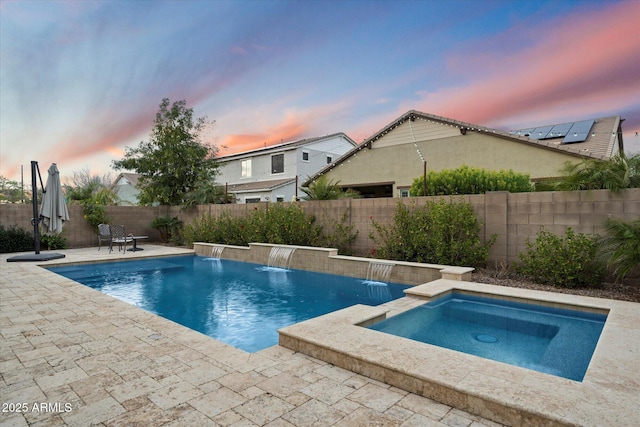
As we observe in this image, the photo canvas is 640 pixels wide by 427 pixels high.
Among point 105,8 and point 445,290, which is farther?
point 105,8

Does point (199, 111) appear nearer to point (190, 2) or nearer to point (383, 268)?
point (190, 2)

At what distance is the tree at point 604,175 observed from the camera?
20.8 ft

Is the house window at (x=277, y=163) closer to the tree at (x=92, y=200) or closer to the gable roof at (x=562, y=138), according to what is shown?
the gable roof at (x=562, y=138)

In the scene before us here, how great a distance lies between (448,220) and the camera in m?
8.01

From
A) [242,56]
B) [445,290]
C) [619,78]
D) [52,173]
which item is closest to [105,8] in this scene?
[242,56]

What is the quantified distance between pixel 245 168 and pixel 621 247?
22229 mm

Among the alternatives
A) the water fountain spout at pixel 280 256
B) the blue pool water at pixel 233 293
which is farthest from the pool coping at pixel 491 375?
the water fountain spout at pixel 280 256

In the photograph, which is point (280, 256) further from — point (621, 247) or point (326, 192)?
point (621, 247)

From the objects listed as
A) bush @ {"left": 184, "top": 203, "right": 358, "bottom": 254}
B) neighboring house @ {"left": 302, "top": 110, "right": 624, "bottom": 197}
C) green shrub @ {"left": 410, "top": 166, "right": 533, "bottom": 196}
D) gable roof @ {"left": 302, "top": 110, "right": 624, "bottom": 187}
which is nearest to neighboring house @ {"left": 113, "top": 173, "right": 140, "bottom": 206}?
neighboring house @ {"left": 302, "top": 110, "right": 624, "bottom": 197}

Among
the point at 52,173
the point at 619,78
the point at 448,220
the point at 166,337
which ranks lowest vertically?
the point at 166,337

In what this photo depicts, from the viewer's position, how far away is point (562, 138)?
14672mm

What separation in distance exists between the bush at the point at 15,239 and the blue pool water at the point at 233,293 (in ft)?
15.4

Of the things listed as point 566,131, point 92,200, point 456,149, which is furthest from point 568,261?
point 92,200

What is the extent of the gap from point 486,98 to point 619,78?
11.7 feet
